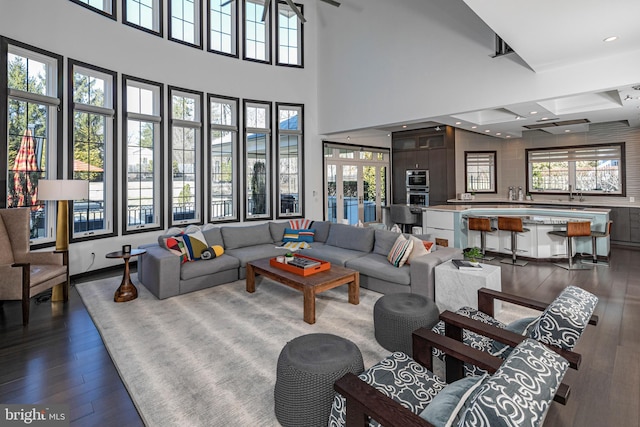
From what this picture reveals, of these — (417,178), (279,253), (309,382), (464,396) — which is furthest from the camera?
(417,178)

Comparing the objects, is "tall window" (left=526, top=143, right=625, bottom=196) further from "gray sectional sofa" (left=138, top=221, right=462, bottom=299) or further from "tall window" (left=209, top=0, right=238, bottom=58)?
"tall window" (left=209, top=0, right=238, bottom=58)

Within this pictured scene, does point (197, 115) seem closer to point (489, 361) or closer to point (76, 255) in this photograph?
point (76, 255)

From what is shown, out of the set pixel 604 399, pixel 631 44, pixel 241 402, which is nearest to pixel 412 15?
pixel 631 44

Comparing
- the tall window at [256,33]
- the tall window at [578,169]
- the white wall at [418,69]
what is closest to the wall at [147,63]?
the tall window at [256,33]

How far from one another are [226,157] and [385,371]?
20.6 feet

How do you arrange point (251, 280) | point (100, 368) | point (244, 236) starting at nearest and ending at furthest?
point (100, 368)
point (251, 280)
point (244, 236)

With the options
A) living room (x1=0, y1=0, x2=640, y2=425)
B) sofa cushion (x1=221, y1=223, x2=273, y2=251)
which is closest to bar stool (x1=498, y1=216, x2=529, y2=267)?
living room (x1=0, y1=0, x2=640, y2=425)

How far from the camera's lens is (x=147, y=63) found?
19.4ft

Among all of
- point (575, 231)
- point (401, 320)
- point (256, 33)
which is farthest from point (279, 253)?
point (256, 33)

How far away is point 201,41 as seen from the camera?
6672mm

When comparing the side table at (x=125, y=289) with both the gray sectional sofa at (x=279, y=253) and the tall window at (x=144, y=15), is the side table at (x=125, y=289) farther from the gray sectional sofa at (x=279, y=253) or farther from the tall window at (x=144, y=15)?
the tall window at (x=144, y=15)

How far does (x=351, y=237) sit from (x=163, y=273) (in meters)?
2.75

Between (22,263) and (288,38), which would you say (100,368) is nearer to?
(22,263)

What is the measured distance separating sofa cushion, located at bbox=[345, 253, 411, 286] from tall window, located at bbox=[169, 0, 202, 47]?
5467 millimetres
